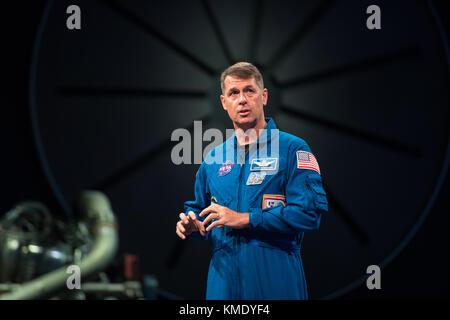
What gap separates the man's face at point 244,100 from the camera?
40.3 inches

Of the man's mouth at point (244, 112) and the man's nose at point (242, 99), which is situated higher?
the man's nose at point (242, 99)

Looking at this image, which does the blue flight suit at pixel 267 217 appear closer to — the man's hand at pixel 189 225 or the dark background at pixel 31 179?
the man's hand at pixel 189 225

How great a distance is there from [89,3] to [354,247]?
7.42 feet

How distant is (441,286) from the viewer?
105 inches

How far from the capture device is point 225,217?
0.92 metres

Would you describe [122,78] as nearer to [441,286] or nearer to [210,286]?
[210,286]

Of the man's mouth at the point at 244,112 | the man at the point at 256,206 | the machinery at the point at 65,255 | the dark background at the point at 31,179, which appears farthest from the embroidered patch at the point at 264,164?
the dark background at the point at 31,179

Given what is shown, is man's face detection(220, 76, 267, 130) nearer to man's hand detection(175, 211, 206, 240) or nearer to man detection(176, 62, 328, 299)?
man detection(176, 62, 328, 299)

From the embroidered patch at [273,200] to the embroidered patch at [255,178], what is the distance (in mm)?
39

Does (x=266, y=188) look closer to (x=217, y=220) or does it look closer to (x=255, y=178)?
(x=255, y=178)

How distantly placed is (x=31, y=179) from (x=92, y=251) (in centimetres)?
76

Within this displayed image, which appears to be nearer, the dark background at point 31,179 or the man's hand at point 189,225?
the man's hand at point 189,225

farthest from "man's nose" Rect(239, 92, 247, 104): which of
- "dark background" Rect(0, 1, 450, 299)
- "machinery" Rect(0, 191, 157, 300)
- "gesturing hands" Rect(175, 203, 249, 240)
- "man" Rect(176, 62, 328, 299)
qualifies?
"dark background" Rect(0, 1, 450, 299)

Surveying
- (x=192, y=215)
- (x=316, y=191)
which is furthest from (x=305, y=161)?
(x=192, y=215)
